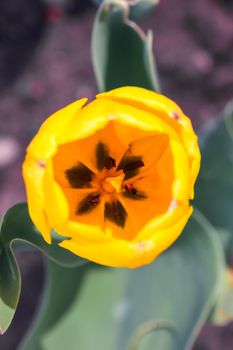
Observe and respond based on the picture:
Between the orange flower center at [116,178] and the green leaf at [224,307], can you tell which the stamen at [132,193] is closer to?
the orange flower center at [116,178]

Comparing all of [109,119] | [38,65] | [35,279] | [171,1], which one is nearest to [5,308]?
[109,119]

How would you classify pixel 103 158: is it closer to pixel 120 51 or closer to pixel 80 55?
pixel 120 51

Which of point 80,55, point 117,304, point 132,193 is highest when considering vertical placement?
point 132,193

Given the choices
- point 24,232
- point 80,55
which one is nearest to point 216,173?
point 24,232

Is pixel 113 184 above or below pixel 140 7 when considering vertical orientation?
below

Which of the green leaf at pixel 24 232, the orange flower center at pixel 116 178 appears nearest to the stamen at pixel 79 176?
the orange flower center at pixel 116 178
